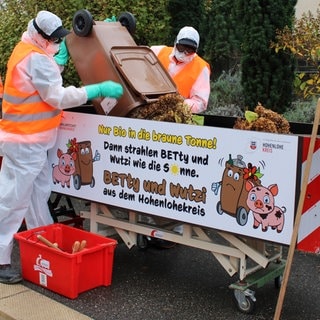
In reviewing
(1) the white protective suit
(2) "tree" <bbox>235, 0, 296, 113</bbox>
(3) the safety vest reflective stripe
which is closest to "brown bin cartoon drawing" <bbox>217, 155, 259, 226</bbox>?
(1) the white protective suit

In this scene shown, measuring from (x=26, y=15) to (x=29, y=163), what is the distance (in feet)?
13.2

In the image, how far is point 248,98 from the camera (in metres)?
7.15

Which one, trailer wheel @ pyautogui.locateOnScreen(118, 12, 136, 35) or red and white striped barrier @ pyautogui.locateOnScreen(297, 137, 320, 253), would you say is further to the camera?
trailer wheel @ pyautogui.locateOnScreen(118, 12, 136, 35)

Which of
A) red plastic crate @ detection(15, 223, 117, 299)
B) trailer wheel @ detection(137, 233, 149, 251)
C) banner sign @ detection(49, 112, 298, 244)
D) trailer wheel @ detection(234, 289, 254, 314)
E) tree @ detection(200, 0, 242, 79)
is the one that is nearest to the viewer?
banner sign @ detection(49, 112, 298, 244)

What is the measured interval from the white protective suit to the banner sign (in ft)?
0.65

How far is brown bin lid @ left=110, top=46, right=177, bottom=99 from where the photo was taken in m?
4.21

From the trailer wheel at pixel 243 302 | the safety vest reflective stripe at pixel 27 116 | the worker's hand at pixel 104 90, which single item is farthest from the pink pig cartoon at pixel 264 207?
the safety vest reflective stripe at pixel 27 116

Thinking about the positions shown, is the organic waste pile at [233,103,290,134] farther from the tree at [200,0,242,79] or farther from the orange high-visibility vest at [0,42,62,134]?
the tree at [200,0,242,79]

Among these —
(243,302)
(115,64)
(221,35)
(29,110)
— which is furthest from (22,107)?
(221,35)

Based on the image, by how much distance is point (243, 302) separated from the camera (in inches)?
149

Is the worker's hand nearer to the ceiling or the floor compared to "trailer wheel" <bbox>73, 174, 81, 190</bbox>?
nearer to the ceiling

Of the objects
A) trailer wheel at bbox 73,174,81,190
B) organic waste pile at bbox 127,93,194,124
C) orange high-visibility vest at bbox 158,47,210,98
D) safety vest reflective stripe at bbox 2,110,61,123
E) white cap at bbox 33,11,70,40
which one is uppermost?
white cap at bbox 33,11,70,40

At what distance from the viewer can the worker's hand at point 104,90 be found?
4055 mm

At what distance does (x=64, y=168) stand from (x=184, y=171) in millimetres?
1082
